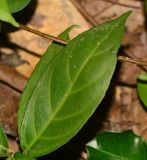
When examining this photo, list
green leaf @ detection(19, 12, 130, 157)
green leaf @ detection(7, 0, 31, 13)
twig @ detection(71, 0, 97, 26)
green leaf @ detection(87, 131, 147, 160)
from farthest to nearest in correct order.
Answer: twig @ detection(71, 0, 97, 26), green leaf @ detection(7, 0, 31, 13), green leaf @ detection(87, 131, 147, 160), green leaf @ detection(19, 12, 130, 157)

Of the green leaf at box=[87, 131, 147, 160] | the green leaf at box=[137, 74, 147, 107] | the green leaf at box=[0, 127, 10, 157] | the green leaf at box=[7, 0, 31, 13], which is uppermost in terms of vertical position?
the green leaf at box=[7, 0, 31, 13]

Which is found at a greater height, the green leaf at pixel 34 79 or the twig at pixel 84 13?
the twig at pixel 84 13

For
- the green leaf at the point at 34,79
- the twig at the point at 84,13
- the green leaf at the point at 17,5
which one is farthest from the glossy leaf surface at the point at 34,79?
the twig at the point at 84,13

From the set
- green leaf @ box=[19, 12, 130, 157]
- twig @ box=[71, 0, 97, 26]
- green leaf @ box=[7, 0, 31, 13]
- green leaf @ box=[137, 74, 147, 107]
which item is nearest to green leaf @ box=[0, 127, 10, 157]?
green leaf @ box=[19, 12, 130, 157]

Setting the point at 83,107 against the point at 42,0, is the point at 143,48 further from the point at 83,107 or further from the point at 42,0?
the point at 83,107

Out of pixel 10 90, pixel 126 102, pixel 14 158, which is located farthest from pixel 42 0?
pixel 14 158

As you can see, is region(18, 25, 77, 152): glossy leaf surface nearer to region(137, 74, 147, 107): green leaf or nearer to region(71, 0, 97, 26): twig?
region(137, 74, 147, 107): green leaf

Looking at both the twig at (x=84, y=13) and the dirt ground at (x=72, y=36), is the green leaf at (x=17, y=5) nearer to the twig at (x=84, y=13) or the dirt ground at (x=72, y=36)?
Result: the dirt ground at (x=72, y=36)
